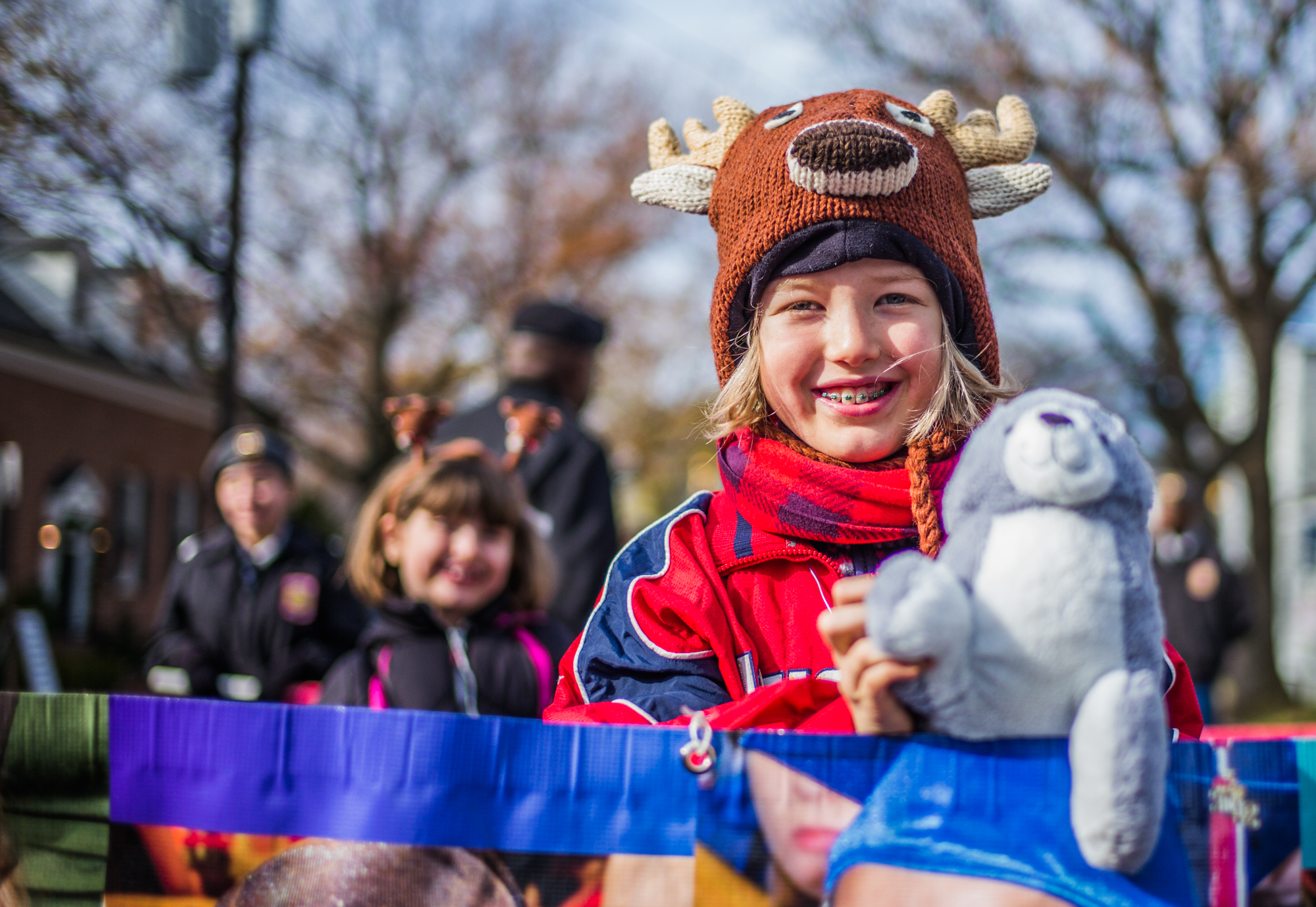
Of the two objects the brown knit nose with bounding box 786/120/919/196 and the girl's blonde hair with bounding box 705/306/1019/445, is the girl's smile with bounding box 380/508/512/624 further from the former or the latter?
the brown knit nose with bounding box 786/120/919/196

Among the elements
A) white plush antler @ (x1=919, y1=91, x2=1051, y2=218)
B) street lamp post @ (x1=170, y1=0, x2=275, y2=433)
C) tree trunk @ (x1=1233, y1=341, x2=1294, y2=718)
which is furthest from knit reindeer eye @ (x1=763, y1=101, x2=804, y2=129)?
tree trunk @ (x1=1233, y1=341, x2=1294, y2=718)

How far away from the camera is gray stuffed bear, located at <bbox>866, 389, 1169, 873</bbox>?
1.04m

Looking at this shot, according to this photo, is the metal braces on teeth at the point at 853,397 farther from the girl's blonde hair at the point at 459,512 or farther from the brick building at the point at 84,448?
the brick building at the point at 84,448

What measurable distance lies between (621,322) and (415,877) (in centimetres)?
1810

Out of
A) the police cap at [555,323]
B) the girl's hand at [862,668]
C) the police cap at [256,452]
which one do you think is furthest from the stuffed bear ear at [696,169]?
the police cap at [256,452]

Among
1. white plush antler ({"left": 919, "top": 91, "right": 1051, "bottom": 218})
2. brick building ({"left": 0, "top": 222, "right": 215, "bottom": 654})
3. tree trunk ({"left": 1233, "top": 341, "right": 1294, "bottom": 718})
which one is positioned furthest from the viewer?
tree trunk ({"left": 1233, "top": 341, "right": 1294, "bottom": 718})

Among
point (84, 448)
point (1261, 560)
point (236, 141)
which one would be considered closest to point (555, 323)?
point (236, 141)

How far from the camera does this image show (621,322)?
19125mm

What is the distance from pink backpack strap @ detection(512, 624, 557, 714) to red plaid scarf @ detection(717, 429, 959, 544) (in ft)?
5.43

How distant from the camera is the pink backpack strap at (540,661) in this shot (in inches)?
124

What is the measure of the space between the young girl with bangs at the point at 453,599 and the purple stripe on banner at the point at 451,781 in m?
1.75

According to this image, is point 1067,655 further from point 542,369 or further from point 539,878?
point 542,369

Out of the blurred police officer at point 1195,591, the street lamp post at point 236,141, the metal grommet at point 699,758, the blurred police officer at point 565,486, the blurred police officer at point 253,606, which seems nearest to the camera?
the metal grommet at point 699,758

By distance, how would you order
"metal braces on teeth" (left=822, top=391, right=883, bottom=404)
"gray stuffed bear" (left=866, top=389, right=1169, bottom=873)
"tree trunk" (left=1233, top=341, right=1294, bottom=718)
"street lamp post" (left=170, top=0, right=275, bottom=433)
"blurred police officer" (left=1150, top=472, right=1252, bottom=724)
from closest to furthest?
"gray stuffed bear" (left=866, top=389, right=1169, bottom=873) < "metal braces on teeth" (left=822, top=391, right=883, bottom=404) < "street lamp post" (left=170, top=0, right=275, bottom=433) < "blurred police officer" (left=1150, top=472, right=1252, bottom=724) < "tree trunk" (left=1233, top=341, right=1294, bottom=718)
